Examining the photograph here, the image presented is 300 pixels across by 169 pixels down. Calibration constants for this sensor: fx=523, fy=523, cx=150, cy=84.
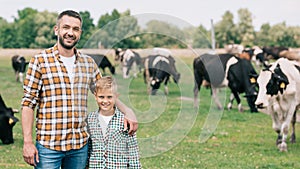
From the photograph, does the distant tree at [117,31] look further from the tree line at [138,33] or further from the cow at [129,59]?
the cow at [129,59]

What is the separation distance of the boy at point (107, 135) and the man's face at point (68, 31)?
1.27 ft

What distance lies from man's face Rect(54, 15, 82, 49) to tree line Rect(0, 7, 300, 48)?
0.64 meters

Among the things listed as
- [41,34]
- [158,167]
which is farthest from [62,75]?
[41,34]

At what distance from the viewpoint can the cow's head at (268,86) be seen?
947 centimetres

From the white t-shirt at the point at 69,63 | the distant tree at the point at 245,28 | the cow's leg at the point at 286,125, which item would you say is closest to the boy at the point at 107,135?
the white t-shirt at the point at 69,63

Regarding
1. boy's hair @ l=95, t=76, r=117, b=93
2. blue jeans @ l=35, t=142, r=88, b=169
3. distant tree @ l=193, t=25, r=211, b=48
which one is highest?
distant tree @ l=193, t=25, r=211, b=48

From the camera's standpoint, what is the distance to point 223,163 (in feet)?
27.7

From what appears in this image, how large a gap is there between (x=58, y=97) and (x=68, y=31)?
51 centimetres

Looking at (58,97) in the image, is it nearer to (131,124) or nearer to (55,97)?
(55,97)

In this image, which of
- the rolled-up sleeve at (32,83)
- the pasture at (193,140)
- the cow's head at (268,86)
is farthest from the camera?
the cow's head at (268,86)

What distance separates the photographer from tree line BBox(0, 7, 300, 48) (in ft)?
17.0

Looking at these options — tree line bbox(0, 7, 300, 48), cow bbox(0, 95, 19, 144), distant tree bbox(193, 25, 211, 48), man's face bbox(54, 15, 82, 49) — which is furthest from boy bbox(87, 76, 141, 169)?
cow bbox(0, 95, 19, 144)

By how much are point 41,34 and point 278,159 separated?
43294 millimetres

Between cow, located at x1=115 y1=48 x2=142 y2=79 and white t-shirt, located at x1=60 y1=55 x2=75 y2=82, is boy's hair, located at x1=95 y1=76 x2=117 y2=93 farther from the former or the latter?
cow, located at x1=115 y1=48 x2=142 y2=79
